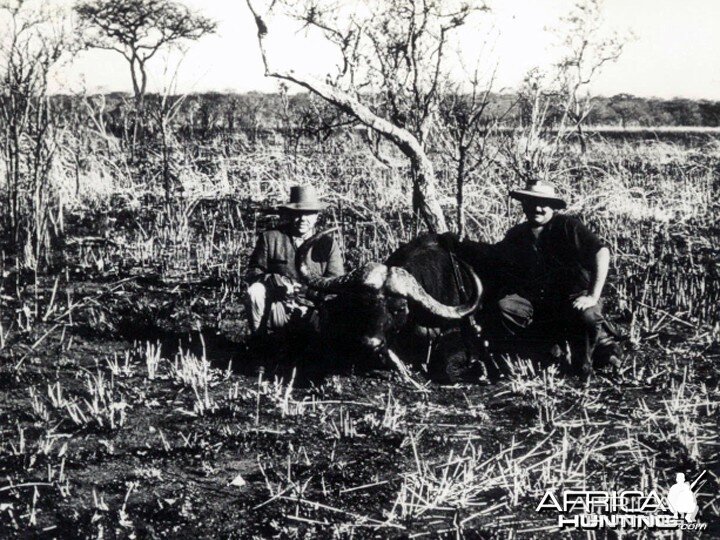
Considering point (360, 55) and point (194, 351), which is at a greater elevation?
point (360, 55)

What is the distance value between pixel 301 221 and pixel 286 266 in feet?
1.24

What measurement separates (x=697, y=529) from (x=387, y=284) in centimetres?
268

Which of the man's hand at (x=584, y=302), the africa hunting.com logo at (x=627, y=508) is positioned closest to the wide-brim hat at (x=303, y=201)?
the man's hand at (x=584, y=302)

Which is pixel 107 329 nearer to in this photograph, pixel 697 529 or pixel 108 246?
pixel 108 246

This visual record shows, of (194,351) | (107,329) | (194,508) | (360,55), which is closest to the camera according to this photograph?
(194,508)

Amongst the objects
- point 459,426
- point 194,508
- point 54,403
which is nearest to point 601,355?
point 459,426

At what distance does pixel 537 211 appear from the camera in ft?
19.0

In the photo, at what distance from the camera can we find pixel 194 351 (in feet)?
20.3

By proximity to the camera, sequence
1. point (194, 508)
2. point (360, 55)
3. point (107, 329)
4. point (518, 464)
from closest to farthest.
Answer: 1. point (194, 508)
2. point (518, 464)
3. point (107, 329)
4. point (360, 55)

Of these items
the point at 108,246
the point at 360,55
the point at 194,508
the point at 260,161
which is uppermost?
the point at 360,55

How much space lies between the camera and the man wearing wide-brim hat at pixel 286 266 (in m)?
5.85

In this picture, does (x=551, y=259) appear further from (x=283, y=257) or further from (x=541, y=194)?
(x=283, y=257)

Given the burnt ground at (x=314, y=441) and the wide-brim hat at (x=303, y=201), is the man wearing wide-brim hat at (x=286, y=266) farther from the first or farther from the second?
the burnt ground at (x=314, y=441)

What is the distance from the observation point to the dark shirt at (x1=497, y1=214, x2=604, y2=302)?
18.3 feet
